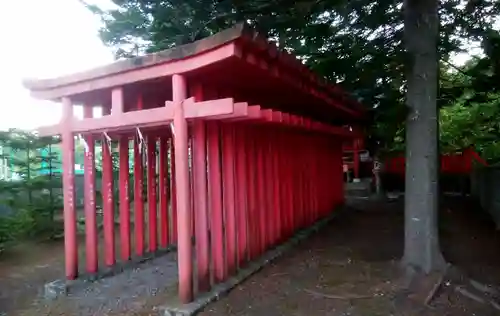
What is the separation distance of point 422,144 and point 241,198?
223 cm

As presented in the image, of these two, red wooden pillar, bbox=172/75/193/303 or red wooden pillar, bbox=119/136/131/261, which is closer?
red wooden pillar, bbox=172/75/193/303

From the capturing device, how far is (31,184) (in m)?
8.10

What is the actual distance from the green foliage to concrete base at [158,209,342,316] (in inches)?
184

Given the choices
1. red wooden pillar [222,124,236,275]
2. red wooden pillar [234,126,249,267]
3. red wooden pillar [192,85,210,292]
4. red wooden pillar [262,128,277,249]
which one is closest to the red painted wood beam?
red wooden pillar [192,85,210,292]

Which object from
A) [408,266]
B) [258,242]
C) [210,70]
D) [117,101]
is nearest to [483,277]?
[408,266]

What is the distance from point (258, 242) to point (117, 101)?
2.61m

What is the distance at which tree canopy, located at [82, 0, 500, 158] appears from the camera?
5734mm

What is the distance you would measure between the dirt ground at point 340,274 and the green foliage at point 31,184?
1.63 ft

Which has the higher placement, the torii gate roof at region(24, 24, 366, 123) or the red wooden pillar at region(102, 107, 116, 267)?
the torii gate roof at region(24, 24, 366, 123)

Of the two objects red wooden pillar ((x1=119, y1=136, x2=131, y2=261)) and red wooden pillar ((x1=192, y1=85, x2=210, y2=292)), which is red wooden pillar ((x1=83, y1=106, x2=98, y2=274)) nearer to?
red wooden pillar ((x1=119, y1=136, x2=131, y2=261))

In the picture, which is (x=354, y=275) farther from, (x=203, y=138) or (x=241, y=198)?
(x=203, y=138)

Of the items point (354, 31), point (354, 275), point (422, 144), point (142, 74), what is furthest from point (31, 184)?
point (422, 144)

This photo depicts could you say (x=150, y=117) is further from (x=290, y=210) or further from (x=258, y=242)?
(x=290, y=210)

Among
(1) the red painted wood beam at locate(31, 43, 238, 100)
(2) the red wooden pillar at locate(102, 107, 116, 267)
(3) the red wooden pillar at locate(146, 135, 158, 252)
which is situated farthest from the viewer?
(3) the red wooden pillar at locate(146, 135, 158, 252)
